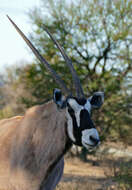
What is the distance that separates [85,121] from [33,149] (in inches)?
32.3

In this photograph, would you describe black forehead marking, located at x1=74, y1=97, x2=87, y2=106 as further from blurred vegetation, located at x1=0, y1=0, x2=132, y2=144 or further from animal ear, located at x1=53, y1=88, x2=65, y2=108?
blurred vegetation, located at x1=0, y1=0, x2=132, y2=144

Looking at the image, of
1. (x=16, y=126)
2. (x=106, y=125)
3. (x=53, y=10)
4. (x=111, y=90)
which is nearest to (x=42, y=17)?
(x=53, y=10)

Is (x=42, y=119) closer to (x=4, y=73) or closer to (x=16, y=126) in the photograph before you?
(x=16, y=126)

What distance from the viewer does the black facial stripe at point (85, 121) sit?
11.7 feet

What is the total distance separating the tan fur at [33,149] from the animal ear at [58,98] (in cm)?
19

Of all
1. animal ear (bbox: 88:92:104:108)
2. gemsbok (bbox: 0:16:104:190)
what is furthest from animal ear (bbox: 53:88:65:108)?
animal ear (bbox: 88:92:104:108)

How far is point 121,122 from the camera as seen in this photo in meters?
14.9

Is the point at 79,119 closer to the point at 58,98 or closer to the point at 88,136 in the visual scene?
the point at 88,136

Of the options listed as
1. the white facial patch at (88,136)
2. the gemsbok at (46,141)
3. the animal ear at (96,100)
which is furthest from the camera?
the animal ear at (96,100)

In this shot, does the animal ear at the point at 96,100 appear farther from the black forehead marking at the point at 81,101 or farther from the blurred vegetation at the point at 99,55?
the blurred vegetation at the point at 99,55

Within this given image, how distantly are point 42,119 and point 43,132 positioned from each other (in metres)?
Result: 0.20

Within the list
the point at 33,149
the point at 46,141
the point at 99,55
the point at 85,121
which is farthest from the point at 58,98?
the point at 99,55

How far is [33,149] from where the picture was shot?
3.87m

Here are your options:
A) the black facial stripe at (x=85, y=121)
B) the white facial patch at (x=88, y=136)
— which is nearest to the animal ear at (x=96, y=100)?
the black facial stripe at (x=85, y=121)
